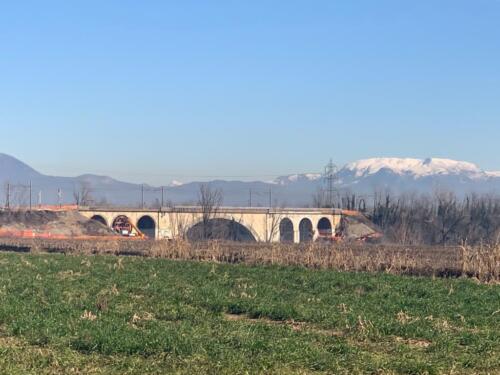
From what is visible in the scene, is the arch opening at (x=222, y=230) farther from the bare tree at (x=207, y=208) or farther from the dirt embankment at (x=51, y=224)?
the dirt embankment at (x=51, y=224)

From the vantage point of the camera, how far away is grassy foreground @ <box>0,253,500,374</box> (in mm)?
10984

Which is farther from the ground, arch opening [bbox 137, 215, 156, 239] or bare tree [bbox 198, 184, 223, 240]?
bare tree [bbox 198, 184, 223, 240]

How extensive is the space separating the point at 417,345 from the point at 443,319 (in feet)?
10.9

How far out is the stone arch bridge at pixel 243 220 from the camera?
107875 millimetres

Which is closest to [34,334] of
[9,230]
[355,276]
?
[355,276]

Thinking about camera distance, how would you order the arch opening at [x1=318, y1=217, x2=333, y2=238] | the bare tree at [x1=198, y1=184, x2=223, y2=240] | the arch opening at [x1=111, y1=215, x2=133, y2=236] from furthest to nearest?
the arch opening at [x1=318, y1=217, x2=333, y2=238]
the bare tree at [x1=198, y1=184, x2=223, y2=240]
the arch opening at [x1=111, y1=215, x2=133, y2=236]

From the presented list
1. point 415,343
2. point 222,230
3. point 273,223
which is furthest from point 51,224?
point 415,343

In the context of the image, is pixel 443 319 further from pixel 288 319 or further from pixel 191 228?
pixel 191 228

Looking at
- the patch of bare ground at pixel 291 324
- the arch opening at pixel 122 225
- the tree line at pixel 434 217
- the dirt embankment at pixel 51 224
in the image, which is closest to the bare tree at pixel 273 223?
the tree line at pixel 434 217

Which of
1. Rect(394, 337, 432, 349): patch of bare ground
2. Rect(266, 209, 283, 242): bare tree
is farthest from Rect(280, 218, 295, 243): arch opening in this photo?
Rect(394, 337, 432, 349): patch of bare ground

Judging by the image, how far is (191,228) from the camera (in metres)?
110

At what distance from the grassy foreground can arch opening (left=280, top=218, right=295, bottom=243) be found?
103m

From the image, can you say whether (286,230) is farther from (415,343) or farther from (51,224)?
(415,343)

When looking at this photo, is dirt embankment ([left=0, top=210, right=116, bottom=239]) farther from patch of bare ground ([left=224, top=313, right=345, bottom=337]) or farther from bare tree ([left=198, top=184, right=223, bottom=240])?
patch of bare ground ([left=224, top=313, right=345, bottom=337])
